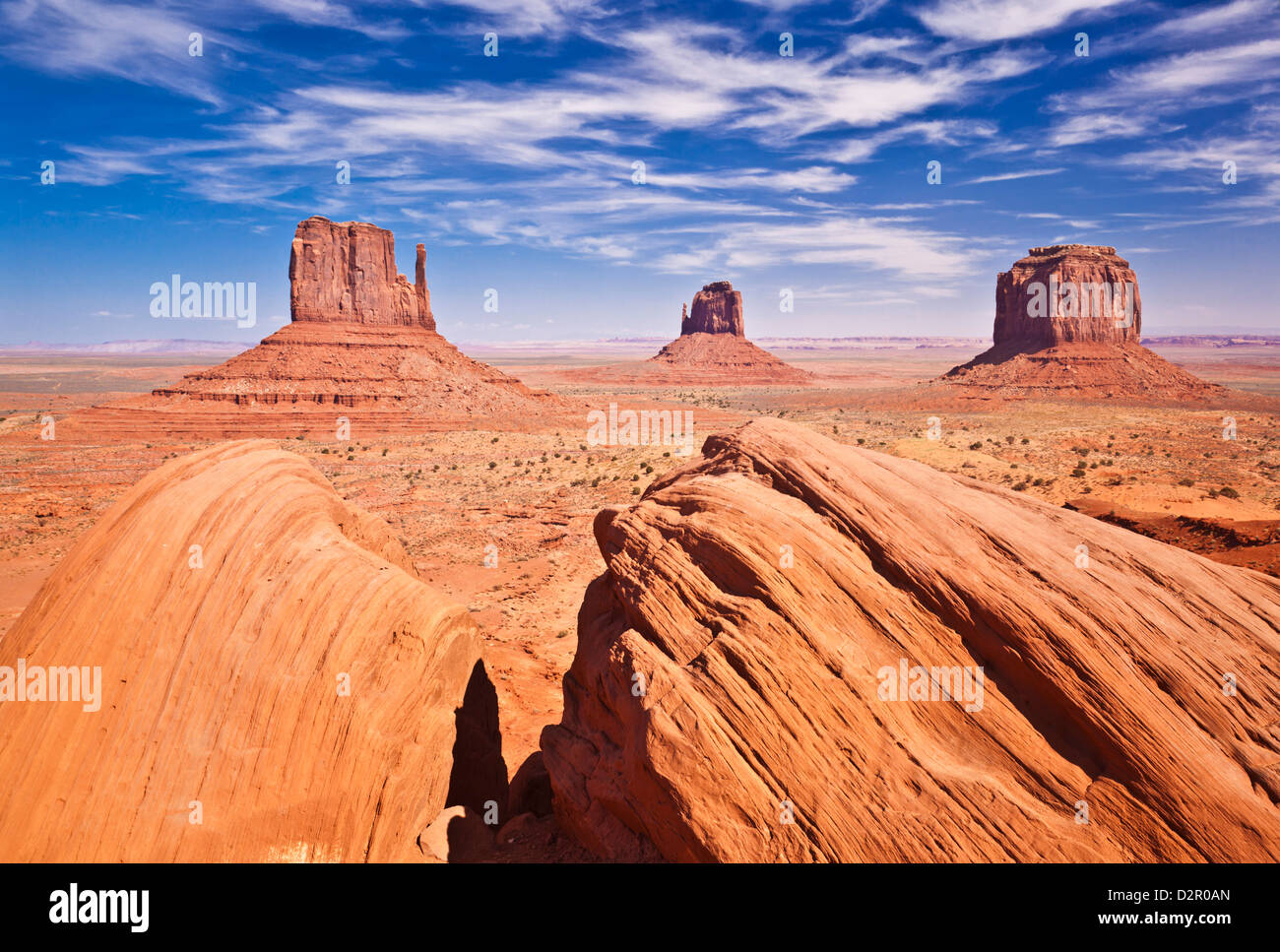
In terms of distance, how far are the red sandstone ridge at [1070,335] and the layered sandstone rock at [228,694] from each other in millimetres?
83534

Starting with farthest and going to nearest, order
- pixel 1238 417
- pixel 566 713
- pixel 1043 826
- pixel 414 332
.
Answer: pixel 414 332
pixel 1238 417
pixel 566 713
pixel 1043 826

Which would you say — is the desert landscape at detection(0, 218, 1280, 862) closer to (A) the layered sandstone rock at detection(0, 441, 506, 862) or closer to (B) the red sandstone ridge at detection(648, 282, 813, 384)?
(A) the layered sandstone rock at detection(0, 441, 506, 862)

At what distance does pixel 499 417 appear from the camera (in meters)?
64.8

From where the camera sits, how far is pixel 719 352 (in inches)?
6029

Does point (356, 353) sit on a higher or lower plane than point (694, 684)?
higher

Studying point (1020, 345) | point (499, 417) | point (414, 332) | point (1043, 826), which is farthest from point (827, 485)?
point (1020, 345)

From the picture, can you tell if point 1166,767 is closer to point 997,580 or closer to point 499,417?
point 997,580

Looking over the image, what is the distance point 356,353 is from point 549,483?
46680mm

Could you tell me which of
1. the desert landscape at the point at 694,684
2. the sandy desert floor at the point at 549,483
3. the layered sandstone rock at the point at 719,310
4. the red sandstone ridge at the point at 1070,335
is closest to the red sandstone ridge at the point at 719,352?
the layered sandstone rock at the point at 719,310

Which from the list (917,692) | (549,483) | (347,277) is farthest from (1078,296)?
(917,692)

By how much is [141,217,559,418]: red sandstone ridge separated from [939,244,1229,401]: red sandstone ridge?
5830 cm

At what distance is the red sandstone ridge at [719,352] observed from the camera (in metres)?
139

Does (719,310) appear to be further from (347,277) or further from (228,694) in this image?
(228,694)
